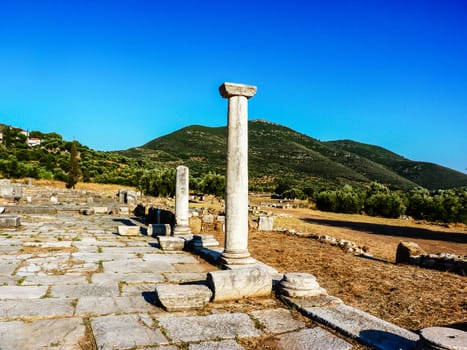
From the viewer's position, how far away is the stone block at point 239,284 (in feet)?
18.1

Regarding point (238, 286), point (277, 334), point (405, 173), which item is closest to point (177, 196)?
point (238, 286)

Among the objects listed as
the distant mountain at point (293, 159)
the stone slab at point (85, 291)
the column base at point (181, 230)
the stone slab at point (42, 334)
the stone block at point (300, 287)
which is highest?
the distant mountain at point (293, 159)

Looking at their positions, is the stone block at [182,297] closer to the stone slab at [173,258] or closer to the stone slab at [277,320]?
the stone slab at [277,320]

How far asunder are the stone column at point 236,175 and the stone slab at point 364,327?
2238 mm

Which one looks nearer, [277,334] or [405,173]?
[277,334]

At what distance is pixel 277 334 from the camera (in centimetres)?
440

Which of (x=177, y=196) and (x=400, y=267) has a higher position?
(x=177, y=196)

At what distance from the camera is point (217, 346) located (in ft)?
13.1

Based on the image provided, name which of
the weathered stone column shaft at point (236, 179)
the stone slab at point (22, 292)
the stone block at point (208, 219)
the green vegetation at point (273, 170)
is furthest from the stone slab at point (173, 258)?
the green vegetation at point (273, 170)

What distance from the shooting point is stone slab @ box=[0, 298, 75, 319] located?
15.5 ft

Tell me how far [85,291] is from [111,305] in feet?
2.84

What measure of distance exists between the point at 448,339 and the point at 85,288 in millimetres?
4857

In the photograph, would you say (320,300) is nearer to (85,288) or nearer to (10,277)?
(85,288)

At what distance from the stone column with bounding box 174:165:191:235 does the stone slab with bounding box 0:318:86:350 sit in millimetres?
6904
